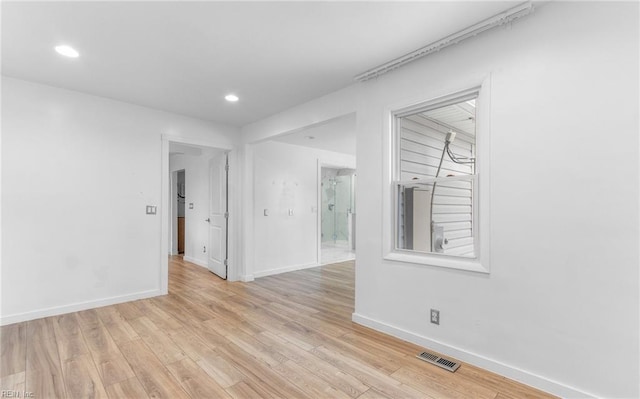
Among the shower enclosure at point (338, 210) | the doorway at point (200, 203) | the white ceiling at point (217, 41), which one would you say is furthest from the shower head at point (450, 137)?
the shower enclosure at point (338, 210)

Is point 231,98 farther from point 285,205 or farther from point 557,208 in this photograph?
point 557,208

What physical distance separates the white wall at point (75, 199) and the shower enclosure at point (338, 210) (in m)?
4.86

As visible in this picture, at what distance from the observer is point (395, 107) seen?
2.78 meters

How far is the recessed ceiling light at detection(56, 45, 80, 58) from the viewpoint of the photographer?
2.48 metres

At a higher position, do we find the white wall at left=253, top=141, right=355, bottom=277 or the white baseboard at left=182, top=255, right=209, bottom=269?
the white wall at left=253, top=141, right=355, bottom=277

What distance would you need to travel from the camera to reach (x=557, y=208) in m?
1.89

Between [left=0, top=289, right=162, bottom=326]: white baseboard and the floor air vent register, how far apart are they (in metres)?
3.39

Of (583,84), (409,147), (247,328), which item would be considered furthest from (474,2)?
(247,328)

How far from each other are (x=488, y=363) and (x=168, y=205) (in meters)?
4.24

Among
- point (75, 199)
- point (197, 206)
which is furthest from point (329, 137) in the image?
point (75, 199)

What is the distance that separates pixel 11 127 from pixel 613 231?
5.08m

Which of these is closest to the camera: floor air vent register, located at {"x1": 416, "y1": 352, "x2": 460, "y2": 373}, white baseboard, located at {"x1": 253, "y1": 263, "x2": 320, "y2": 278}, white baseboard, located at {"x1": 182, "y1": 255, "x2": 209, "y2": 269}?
floor air vent register, located at {"x1": 416, "y1": 352, "x2": 460, "y2": 373}

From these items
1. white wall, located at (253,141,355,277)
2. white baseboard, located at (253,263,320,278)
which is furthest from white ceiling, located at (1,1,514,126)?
white baseboard, located at (253,263,320,278)

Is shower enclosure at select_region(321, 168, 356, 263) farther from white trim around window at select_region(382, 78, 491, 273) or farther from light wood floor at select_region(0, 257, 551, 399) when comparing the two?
white trim around window at select_region(382, 78, 491, 273)
